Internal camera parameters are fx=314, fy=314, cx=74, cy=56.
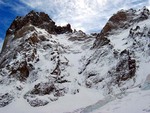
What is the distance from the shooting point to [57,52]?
244 feet

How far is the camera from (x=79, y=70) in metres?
68.8

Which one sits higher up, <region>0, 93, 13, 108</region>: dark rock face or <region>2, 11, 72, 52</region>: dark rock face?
<region>2, 11, 72, 52</region>: dark rock face

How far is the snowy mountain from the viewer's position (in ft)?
171

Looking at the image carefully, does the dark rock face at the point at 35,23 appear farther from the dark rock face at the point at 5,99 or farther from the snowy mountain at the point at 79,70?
the dark rock face at the point at 5,99

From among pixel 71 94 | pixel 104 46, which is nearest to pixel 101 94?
pixel 71 94

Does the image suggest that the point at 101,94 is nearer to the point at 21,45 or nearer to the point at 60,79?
the point at 60,79

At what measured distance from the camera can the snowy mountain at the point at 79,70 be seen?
171 feet

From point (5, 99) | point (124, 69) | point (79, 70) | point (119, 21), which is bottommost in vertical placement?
point (5, 99)

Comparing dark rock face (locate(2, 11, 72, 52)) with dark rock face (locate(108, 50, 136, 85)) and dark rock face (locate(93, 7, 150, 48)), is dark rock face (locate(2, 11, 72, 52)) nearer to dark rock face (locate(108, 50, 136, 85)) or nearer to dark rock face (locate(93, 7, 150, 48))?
dark rock face (locate(93, 7, 150, 48))

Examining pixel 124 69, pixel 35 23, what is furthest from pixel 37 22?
pixel 124 69

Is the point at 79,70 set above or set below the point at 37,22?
below

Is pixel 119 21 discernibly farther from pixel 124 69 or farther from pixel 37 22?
pixel 37 22

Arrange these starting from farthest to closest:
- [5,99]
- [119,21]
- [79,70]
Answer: [119,21] < [79,70] < [5,99]

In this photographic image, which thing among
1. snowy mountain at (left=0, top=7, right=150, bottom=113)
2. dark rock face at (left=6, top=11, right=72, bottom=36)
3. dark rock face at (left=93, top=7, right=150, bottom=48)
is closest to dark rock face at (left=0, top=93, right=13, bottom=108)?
snowy mountain at (left=0, top=7, right=150, bottom=113)
